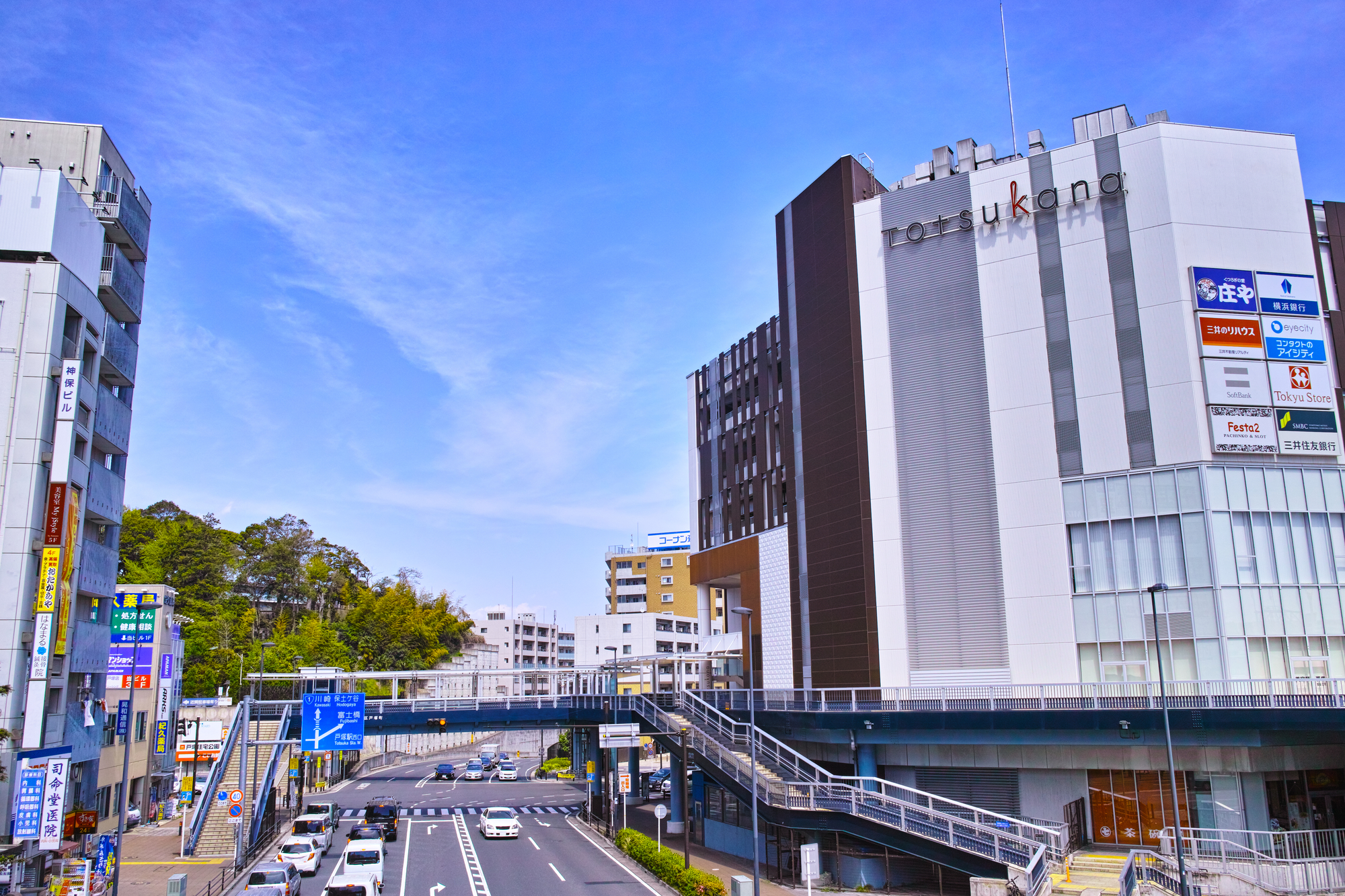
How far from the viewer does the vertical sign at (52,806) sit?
34.1m

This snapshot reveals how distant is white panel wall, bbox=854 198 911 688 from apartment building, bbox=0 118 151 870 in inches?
1366

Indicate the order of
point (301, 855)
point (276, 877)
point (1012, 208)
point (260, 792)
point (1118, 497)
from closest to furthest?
point (276, 877), point (301, 855), point (1118, 497), point (1012, 208), point (260, 792)

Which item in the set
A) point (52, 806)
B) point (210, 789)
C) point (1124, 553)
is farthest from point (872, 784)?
point (52, 806)

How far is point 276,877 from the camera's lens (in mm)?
31297

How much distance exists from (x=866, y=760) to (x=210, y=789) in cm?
3156

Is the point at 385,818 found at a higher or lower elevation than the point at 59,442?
lower

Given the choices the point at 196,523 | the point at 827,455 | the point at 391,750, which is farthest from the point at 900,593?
the point at 196,523

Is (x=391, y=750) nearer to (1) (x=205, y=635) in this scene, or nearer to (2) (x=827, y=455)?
(1) (x=205, y=635)

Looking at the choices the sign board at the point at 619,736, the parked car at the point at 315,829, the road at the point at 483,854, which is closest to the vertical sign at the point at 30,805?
the road at the point at 483,854

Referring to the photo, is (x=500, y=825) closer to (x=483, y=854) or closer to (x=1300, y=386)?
(x=483, y=854)

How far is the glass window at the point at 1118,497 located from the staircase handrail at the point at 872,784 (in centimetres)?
1337

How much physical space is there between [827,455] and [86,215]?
36.6 m

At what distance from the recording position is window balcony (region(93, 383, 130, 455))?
44.5 meters

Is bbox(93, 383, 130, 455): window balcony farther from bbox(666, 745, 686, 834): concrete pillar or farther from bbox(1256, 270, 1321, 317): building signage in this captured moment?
bbox(1256, 270, 1321, 317): building signage
